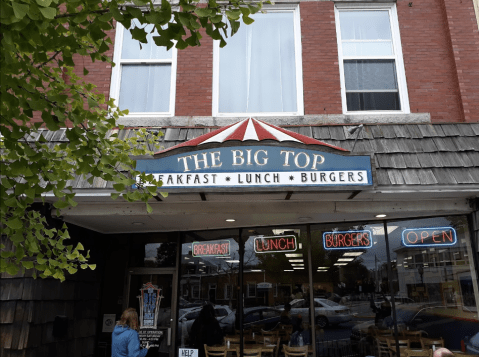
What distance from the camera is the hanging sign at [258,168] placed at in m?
5.43

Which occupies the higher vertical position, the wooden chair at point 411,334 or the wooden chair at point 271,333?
the wooden chair at point 411,334

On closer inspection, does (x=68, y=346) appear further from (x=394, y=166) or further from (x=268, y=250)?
(x=394, y=166)

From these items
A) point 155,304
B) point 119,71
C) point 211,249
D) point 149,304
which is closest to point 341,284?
point 211,249

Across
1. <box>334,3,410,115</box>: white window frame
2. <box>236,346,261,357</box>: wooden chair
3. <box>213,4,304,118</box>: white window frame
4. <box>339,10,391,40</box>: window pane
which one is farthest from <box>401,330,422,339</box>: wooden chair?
<box>339,10,391,40</box>: window pane

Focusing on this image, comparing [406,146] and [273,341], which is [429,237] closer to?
[406,146]

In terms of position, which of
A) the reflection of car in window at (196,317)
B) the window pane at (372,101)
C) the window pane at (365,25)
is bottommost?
the reflection of car in window at (196,317)

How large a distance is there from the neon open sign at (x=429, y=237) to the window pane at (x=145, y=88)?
4.83m

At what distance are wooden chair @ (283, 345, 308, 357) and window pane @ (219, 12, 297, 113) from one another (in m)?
4.24

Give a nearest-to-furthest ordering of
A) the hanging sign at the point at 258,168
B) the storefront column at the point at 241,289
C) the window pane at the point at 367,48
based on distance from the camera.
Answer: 1. the hanging sign at the point at 258,168
2. the storefront column at the point at 241,289
3. the window pane at the point at 367,48

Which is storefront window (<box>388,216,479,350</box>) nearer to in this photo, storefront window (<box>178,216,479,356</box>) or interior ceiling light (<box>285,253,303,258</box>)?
storefront window (<box>178,216,479,356</box>)

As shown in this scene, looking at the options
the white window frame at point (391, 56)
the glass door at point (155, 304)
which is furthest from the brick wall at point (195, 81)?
the glass door at point (155, 304)

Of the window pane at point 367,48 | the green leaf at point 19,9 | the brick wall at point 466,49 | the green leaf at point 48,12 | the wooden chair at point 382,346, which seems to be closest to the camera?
the green leaf at point 19,9

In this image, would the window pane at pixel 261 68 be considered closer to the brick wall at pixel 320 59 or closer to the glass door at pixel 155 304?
the brick wall at pixel 320 59

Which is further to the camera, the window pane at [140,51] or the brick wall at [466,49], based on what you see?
the window pane at [140,51]
